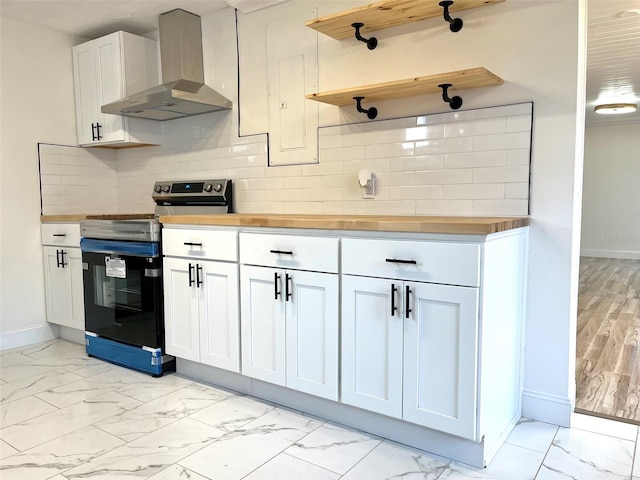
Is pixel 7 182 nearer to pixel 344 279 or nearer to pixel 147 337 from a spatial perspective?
pixel 147 337

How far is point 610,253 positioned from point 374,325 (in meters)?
7.62

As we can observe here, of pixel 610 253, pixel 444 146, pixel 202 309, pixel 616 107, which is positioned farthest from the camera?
pixel 610 253

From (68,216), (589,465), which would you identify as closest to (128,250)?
(68,216)

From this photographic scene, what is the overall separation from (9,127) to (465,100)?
3129 mm

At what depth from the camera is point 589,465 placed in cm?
180

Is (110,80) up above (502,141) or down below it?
above

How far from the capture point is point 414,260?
1799 millimetres

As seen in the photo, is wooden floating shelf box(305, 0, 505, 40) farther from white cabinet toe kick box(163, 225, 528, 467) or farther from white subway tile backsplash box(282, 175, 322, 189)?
white cabinet toe kick box(163, 225, 528, 467)

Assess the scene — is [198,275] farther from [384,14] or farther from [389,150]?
[384,14]

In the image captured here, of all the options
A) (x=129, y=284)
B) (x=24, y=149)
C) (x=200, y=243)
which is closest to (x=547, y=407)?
(x=200, y=243)

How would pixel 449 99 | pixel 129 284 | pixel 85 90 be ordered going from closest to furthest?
pixel 449 99 < pixel 129 284 < pixel 85 90

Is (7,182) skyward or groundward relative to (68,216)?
skyward

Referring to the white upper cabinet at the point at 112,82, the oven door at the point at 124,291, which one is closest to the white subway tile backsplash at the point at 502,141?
the oven door at the point at 124,291

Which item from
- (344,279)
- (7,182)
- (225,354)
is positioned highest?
(7,182)
